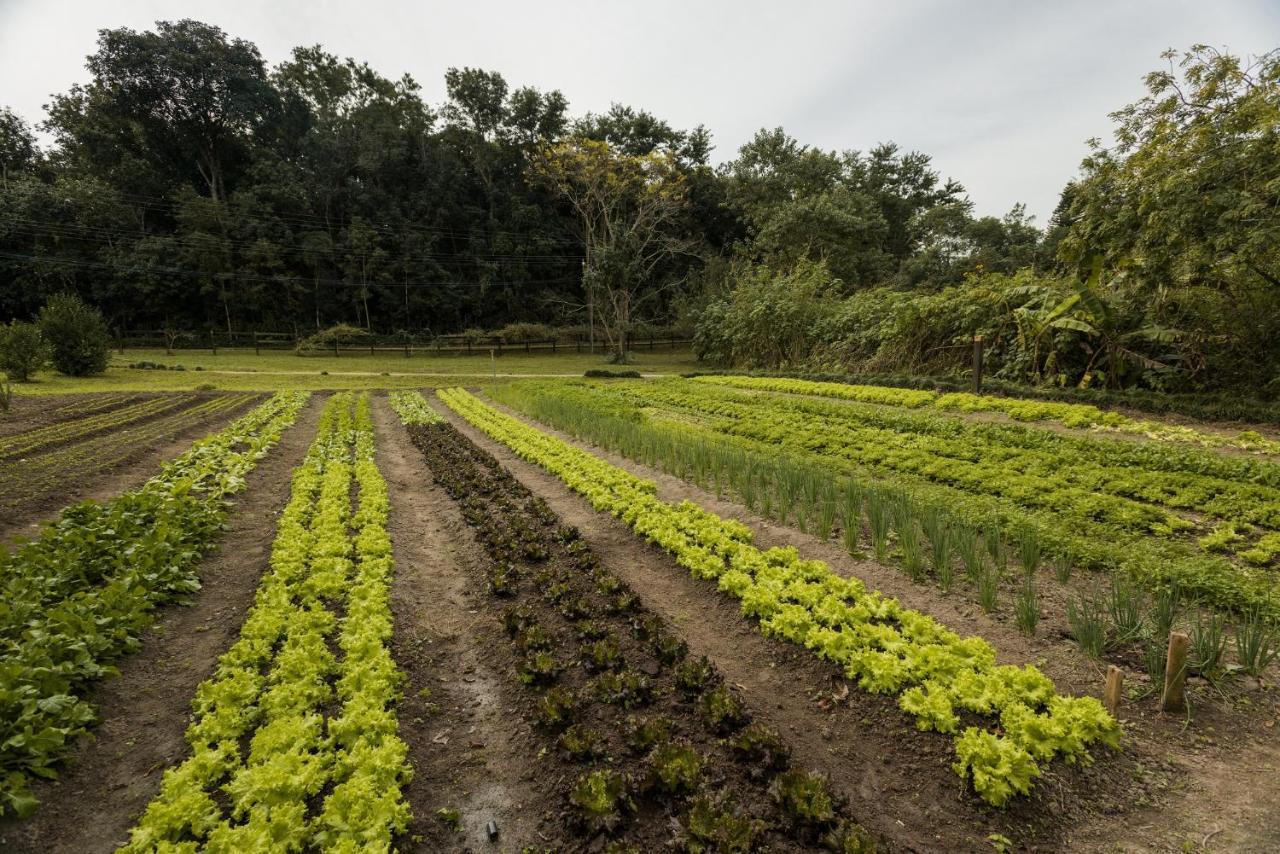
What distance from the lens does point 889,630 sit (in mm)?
4086

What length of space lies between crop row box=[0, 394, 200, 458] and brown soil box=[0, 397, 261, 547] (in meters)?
0.55

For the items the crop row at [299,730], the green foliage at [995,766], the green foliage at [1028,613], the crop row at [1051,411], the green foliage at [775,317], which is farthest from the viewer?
the green foliage at [775,317]

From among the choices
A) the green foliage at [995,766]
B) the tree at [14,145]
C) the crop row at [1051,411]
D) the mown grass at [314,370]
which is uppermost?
the tree at [14,145]

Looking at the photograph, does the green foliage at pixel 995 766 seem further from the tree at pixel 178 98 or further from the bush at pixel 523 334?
the tree at pixel 178 98

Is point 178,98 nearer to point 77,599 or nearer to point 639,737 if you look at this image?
point 77,599

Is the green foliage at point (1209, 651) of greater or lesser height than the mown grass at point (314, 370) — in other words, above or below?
below

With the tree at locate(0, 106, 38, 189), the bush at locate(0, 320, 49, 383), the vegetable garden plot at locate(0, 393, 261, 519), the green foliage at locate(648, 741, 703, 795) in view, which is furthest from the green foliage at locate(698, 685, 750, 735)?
the tree at locate(0, 106, 38, 189)

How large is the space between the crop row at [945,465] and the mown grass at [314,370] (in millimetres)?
14868

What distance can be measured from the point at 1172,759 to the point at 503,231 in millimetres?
56811

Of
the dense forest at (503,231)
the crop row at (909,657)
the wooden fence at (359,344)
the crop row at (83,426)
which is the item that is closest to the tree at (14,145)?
the dense forest at (503,231)

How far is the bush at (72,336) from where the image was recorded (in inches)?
846

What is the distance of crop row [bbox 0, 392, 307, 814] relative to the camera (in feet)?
10.4

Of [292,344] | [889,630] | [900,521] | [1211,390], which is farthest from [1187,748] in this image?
[292,344]

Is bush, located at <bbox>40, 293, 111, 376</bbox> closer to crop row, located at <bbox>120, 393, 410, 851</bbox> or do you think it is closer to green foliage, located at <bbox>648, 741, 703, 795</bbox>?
crop row, located at <bbox>120, 393, 410, 851</bbox>
